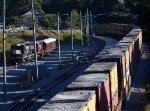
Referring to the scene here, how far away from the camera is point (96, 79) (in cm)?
2483

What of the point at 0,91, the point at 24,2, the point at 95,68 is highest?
the point at 24,2

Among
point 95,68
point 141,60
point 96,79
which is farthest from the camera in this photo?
point 141,60

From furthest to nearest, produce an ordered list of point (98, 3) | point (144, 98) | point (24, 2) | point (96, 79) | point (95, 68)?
point (98, 3), point (24, 2), point (144, 98), point (95, 68), point (96, 79)

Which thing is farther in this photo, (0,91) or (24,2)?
(24,2)

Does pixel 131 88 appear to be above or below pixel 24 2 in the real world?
below

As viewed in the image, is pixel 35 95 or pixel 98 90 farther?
pixel 35 95

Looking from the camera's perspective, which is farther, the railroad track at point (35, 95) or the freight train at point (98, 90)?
the railroad track at point (35, 95)

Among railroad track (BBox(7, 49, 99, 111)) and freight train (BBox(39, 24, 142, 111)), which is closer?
freight train (BBox(39, 24, 142, 111))

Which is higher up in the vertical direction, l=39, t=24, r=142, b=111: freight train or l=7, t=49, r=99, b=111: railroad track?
l=39, t=24, r=142, b=111: freight train

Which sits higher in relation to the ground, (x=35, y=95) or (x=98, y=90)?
(x=98, y=90)

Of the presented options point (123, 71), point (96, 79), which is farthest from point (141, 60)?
point (96, 79)

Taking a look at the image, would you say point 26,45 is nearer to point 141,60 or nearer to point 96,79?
point 141,60

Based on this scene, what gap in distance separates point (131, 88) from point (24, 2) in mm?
87583

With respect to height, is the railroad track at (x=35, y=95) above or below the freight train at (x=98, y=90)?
below
